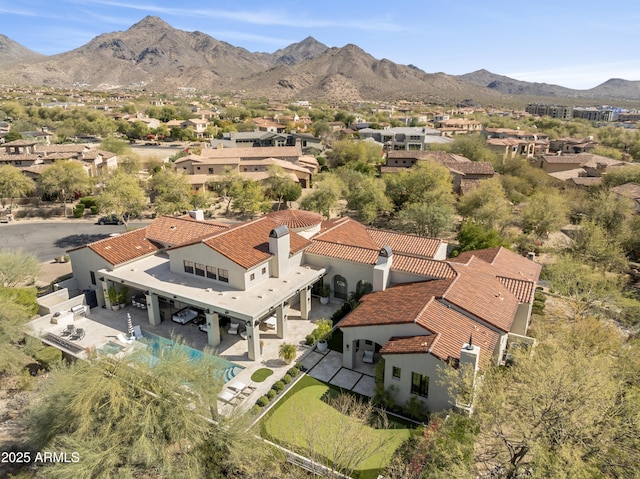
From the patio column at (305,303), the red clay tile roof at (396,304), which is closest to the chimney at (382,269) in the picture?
the red clay tile roof at (396,304)

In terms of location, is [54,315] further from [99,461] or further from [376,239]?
[376,239]

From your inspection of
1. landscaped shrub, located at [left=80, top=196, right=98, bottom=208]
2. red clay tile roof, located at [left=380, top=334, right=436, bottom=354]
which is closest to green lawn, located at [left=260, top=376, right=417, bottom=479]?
red clay tile roof, located at [left=380, top=334, right=436, bottom=354]

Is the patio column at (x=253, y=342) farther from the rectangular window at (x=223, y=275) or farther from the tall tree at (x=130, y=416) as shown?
the tall tree at (x=130, y=416)

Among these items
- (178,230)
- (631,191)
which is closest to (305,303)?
(178,230)

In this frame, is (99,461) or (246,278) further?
(246,278)

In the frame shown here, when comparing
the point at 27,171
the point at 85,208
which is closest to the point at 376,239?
the point at 85,208

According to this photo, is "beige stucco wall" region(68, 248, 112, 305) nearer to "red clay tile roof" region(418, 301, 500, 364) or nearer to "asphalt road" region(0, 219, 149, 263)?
"asphalt road" region(0, 219, 149, 263)
